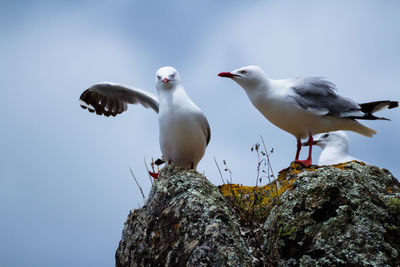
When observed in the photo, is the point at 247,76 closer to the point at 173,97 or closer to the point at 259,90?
the point at 259,90

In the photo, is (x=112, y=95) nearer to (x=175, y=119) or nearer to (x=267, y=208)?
(x=175, y=119)

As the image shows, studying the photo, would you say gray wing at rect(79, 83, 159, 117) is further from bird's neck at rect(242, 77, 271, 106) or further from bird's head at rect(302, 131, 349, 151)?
bird's head at rect(302, 131, 349, 151)

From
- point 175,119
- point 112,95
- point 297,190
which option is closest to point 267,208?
point 297,190

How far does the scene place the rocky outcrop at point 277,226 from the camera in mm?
3939

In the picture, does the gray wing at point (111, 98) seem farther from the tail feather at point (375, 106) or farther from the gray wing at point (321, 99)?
the tail feather at point (375, 106)

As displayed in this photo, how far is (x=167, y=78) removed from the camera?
6.29 metres

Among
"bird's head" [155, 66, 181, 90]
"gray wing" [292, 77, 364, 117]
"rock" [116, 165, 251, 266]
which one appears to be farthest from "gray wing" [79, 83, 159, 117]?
"rock" [116, 165, 251, 266]

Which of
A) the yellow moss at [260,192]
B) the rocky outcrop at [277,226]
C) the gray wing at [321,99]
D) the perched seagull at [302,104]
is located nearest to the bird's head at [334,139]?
the perched seagull at [302,104]

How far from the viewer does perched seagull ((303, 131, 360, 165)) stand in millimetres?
9242

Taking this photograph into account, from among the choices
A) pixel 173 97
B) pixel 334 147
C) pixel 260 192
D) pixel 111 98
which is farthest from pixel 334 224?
pixel 334 147

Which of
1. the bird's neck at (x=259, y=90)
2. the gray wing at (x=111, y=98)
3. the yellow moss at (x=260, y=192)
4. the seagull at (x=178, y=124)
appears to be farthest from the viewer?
the gray wing at (x=111, y=98)

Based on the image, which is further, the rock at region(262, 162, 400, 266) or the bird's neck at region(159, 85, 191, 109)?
the bird's neck at region(159, 85, 191, 109)

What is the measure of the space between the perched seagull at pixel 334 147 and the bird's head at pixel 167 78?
159 inches

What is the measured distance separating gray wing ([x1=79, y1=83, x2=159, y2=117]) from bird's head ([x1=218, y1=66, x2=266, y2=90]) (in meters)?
1.55
